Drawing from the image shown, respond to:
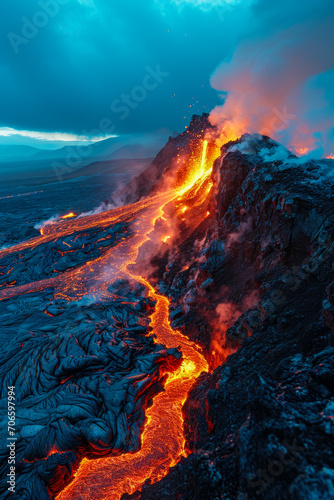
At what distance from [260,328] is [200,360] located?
15.9ft

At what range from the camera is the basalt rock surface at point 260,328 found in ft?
13.4

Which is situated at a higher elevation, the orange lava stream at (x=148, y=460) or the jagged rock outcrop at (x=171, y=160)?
the jagged rock outcrop at (x=171, y=160)

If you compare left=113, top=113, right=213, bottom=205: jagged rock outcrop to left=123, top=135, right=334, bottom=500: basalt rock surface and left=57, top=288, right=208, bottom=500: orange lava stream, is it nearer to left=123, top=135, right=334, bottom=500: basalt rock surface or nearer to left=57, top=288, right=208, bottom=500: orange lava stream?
left=123, top=135, right=334, bottom=500: basalt rock surface

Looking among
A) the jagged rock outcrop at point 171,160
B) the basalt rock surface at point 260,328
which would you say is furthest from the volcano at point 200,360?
the jagged rock outcrop at point 171,160

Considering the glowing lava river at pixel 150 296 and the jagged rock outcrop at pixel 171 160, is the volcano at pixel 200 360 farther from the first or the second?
the jagged rock outcrop at pixel 171 160

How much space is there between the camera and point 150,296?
19.1m

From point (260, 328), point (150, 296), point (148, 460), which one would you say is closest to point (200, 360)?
point (260, 328)

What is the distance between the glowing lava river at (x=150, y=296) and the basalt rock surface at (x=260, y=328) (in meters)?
0.83

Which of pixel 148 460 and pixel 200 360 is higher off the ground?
pixel 200 360

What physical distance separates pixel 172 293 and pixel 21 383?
34.9 ft

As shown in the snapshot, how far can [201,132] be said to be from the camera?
39.2 m

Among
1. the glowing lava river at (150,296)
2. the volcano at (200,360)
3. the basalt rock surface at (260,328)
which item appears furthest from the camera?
the glowing lava river at (150,296)

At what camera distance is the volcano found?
4.57 metres

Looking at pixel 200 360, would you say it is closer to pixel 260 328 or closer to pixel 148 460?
pixel 260 328
